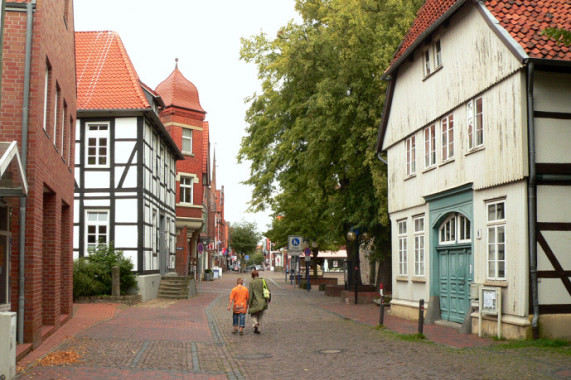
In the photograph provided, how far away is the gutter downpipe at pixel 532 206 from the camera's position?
13.8 metres

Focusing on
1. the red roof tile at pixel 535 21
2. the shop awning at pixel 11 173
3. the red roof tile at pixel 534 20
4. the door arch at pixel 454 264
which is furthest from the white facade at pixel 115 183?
the shop awning at pixel 11 173

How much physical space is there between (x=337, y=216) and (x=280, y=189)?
6022 mm

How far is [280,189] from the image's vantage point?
34.2m

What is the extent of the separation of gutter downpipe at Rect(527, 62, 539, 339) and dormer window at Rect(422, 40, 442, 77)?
466cm

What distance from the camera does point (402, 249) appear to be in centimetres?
2233

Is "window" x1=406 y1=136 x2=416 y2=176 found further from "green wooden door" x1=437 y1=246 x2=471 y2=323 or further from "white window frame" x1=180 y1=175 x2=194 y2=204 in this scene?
"white window frame" x1=180 y1=175 x2=194 y2=204

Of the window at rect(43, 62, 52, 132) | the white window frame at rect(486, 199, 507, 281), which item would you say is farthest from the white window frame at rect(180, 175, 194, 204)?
the white window frame at rect(486, 199, 507, 281)

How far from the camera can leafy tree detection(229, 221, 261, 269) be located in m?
108

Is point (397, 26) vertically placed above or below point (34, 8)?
above

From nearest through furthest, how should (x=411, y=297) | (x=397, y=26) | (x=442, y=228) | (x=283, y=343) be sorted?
Result: (x=283, y=343), (x=442, y=228), (x=411, y=297), (x=397, y=26)

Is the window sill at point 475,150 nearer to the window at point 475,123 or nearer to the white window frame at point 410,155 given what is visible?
the window at point 475,123

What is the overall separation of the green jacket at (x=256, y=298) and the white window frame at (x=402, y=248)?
6048 mm

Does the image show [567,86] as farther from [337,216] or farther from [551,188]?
[337,216]

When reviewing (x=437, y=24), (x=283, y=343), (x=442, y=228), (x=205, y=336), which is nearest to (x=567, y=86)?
(x=437, y=24)
